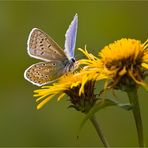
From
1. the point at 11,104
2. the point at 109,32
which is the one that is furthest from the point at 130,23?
the point at 11,104

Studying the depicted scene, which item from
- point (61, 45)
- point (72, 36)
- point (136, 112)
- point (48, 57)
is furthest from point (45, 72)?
point (61, 45)

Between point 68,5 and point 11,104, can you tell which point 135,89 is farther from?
point 68,5

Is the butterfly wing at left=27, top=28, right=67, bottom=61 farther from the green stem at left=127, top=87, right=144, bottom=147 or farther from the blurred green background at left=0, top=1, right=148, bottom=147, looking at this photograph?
the blurred green background at left=0, top=1, right=148, bottom=147

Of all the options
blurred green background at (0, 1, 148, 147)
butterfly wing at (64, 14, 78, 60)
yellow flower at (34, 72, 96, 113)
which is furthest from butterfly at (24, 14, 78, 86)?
blurred green background at (0, 1, 148, 147)

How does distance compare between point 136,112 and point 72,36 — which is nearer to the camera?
point 136,112

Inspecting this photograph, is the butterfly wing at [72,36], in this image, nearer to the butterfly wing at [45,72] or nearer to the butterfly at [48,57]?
the butterfly at [48,57]

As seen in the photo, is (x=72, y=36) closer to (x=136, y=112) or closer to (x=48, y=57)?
→ (x=48, y=57)

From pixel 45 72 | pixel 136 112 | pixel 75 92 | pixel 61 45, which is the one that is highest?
pixel 61 45
